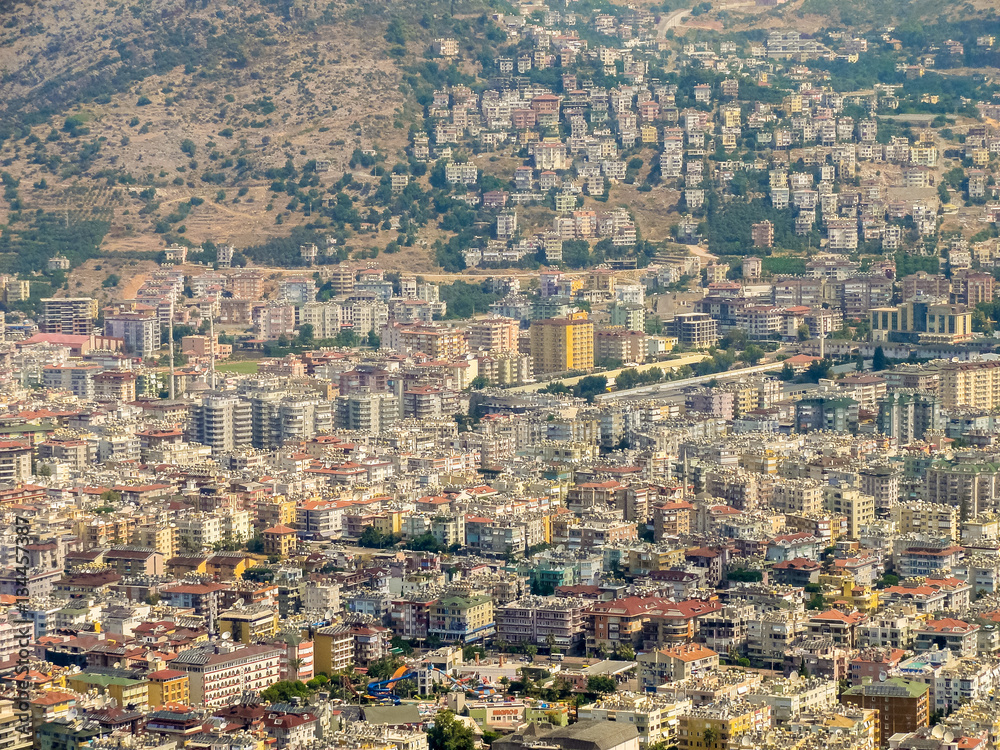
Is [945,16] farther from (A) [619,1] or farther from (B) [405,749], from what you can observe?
(B) [405,749]

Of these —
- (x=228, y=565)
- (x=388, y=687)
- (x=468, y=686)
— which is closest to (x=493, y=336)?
(x=228, y=565)

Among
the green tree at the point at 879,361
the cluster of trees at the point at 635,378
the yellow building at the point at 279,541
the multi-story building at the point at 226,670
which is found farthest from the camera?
the green tree at the point at 879,361

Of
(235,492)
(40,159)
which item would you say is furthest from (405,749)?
(40,159)

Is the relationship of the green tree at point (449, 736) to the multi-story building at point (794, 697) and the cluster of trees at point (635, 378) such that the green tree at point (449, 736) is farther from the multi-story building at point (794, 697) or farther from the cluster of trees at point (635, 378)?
the cluster of trees at point (635, 378)

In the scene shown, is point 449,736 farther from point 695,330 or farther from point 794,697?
point 695,330

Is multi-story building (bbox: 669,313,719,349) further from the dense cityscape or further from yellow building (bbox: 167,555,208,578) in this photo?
yellow building (bbox: 167,555,208,578)

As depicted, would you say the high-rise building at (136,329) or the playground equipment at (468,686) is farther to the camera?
the high-rise building at (136,329)

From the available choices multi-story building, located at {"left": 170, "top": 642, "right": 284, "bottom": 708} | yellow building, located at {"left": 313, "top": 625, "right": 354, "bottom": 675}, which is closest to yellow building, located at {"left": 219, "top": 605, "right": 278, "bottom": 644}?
yellow building, located at {"left": 313, "top": 625, "right": 354, "bottom": 675}

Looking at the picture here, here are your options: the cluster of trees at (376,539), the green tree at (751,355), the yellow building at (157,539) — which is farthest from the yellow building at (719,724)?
the green tree at (751,355)
